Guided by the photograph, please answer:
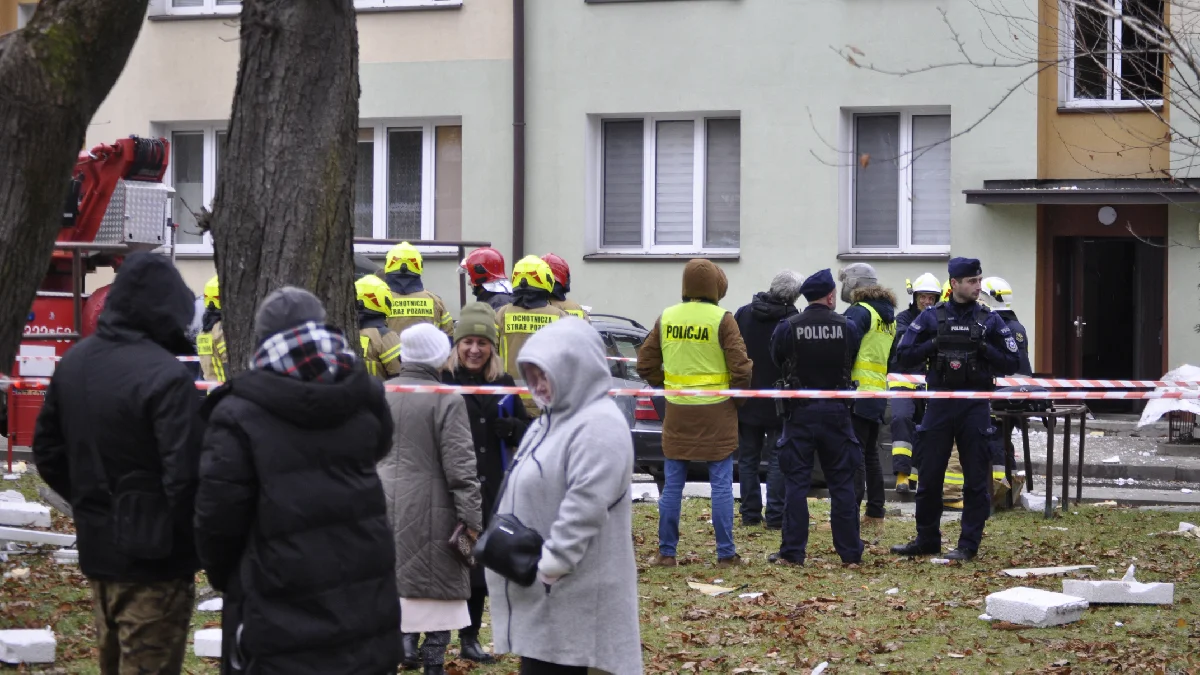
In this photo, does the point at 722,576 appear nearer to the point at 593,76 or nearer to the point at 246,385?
the point at 246,385

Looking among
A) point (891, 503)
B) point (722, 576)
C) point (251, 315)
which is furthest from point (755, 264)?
point (251, 315)

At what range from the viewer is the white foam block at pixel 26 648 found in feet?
23.0

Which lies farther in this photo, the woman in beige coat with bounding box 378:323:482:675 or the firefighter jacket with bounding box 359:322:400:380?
the firefighter jacket with bounding box 359:322:400:380

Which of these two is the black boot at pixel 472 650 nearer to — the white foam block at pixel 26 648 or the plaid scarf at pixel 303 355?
the white foam block at pixel 26 648

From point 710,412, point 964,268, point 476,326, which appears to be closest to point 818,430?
point 710,412

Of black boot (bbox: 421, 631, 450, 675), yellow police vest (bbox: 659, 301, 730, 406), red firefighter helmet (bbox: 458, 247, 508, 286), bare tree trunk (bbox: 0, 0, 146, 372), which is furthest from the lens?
red firefighter helmet (bbox: 458, 247, 508, 286)

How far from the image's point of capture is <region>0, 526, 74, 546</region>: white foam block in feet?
32.9

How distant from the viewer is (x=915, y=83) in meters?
19.9

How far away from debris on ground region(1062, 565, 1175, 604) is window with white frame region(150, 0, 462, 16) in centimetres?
1523

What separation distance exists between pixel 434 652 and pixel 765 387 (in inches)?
215

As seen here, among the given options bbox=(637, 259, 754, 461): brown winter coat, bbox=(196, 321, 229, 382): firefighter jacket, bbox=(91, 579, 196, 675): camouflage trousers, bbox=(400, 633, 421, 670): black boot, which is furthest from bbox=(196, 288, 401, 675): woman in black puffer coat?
bbox=(637, 259, 754, 461): brown winter coat

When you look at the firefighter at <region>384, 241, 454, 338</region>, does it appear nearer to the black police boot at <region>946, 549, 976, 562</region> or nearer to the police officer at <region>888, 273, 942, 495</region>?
the black police boot at <region>946, 549, 976, 562</region>

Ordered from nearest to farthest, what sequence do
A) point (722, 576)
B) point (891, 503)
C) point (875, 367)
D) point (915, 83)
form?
point (722, 576), point (875, 367), point (891, 503), point (915, 83)

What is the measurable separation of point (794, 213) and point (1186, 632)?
509 inches
